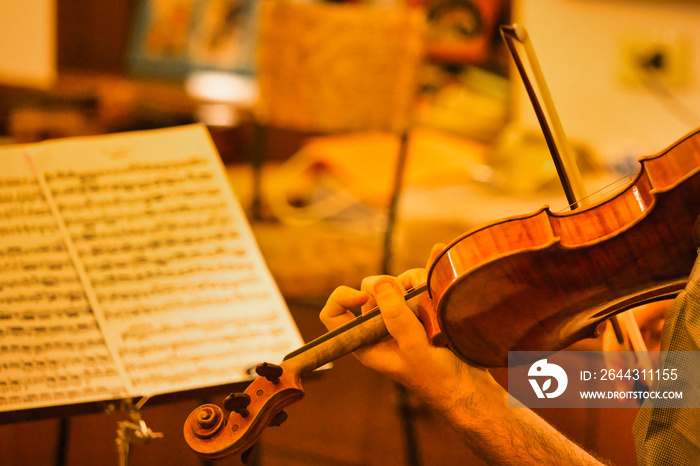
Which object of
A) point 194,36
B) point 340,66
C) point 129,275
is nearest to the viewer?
point 129,275

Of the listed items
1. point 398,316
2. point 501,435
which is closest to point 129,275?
point 398,316

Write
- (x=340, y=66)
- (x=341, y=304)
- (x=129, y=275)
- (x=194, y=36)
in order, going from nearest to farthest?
(x=341, y=304), (x=129, y=275), (x=340, y=66), (x=194, y=36)

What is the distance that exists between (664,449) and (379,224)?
1.90 m

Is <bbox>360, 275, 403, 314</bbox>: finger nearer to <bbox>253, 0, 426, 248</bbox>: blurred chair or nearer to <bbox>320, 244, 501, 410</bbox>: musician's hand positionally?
<bbox>320, 244, 501, 410</bbox>: musician's hand

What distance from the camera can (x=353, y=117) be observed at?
1825mm

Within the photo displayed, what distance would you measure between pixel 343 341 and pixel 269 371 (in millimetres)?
91

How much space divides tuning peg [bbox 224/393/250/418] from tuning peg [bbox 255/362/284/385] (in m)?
0.03

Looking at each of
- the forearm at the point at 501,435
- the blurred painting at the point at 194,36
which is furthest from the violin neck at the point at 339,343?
the blurred painting at the point at 194,36

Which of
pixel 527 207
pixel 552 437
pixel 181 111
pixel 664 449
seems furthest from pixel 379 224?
pixel 664 449

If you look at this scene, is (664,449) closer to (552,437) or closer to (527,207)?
(552,437)

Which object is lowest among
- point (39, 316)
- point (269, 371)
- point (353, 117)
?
point (269, 371)

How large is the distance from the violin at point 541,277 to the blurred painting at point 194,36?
8.49 feet

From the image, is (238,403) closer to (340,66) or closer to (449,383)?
(449,383)

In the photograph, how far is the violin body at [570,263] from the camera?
2.32 ft
